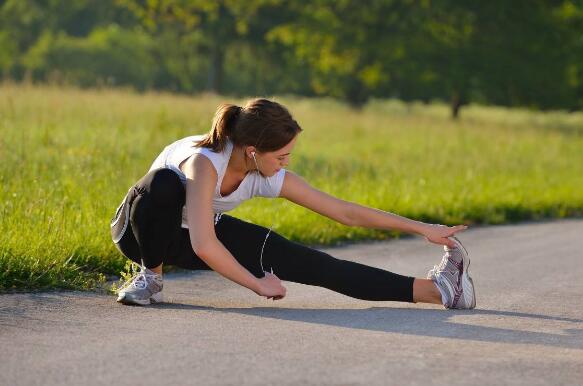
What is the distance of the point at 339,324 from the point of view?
5.70 metres

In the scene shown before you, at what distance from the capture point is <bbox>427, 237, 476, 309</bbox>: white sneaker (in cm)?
623

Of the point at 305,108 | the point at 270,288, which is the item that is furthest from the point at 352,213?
the point at 305,108

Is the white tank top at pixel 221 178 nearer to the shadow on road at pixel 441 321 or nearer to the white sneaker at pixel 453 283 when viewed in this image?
the shadow on road at pixel 441 321

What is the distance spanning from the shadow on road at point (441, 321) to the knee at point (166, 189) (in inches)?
22.9

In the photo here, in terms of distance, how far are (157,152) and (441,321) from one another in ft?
28.5

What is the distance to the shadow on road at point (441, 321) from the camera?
18.0 feet

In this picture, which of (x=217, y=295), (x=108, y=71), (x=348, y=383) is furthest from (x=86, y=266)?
(x=108, y=71)

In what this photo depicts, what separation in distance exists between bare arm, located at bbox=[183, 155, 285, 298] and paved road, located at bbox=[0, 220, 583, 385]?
18 centimetres

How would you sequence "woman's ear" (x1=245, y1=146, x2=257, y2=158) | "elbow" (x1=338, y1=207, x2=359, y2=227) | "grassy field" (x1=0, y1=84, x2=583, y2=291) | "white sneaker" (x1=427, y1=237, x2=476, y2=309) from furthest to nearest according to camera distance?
"grassy field" (x1=0, y1=84, x2=583, y2=291) < "elbow" (x1=338, y1=207, x2=359, y2=227) < "white sneaker" (x1=427, y1=237, x2=476, y2=309) < "woman's ear" (x1=245, y1=146, x2=257, y2=158)

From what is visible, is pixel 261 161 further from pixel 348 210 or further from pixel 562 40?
pixel 562 40

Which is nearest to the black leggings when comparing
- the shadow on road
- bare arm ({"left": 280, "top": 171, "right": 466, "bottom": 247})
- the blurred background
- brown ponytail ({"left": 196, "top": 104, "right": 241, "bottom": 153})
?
the shadow on road

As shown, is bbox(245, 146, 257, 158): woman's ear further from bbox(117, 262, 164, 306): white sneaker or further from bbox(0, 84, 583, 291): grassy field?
bbox(0, 84, 583, 291): grassy field

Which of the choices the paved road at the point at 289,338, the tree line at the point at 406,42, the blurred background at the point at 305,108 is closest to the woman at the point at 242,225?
the paved road at the point at 289,338

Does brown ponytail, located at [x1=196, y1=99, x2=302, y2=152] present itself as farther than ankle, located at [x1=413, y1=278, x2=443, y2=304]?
No
